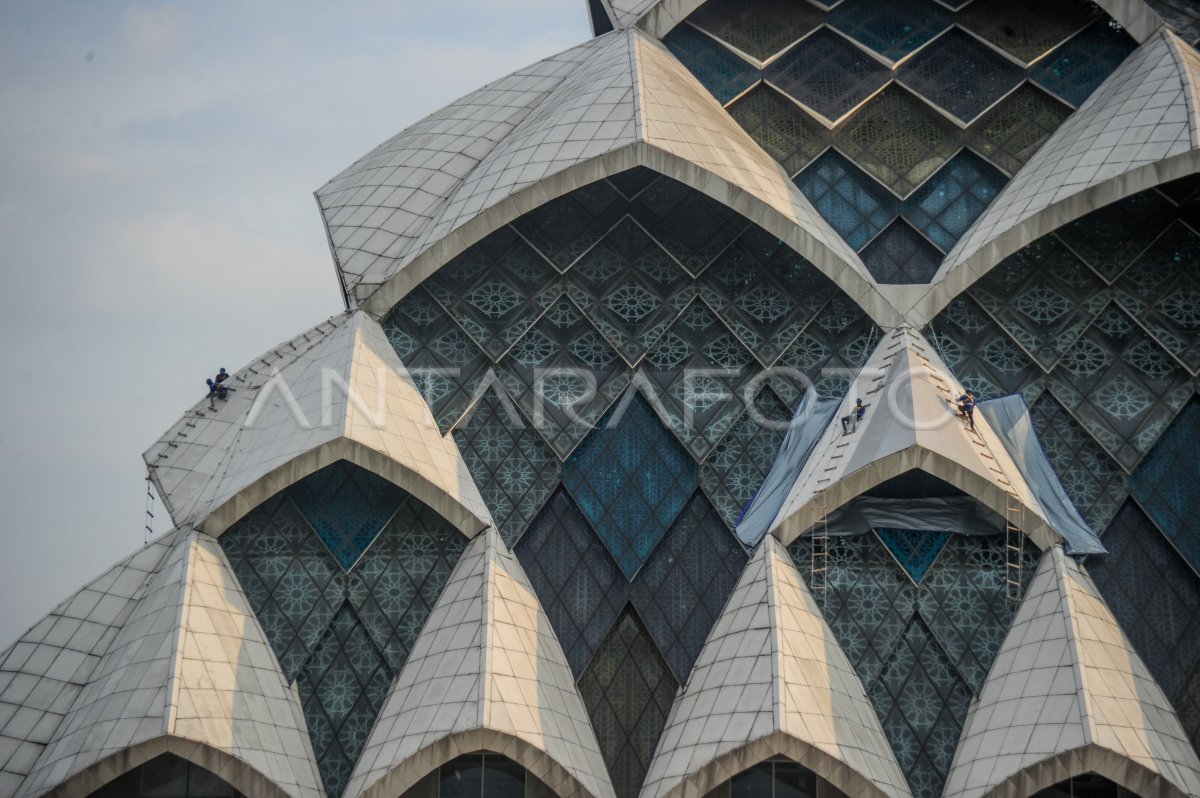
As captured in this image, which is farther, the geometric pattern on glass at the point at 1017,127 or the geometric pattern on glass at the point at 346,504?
the geometric pattern on glass at the point at 1017,127

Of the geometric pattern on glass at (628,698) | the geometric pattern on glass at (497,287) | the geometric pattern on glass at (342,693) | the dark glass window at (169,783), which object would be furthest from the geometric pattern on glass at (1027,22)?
the dark glass window at (169,783)

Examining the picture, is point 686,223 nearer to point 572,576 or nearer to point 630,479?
point 630,479

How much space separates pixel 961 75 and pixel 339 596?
16.7 m

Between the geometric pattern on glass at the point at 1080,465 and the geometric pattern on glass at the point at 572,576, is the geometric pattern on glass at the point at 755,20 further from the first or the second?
the geometric pattern on glass at the point at 572,576

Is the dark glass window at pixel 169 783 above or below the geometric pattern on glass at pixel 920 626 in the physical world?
below

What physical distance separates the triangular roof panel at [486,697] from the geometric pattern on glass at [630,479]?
1850mm

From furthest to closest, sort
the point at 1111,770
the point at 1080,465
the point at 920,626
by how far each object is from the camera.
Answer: the point at 1080,465 → the point at 920,626 → the point at 1111,770

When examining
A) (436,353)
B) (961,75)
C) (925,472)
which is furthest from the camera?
(961,75)

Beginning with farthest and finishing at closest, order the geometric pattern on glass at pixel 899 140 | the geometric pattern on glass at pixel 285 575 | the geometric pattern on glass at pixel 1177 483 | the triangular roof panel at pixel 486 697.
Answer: the geometric pattern on glass at pixel 899 140 < the geometric pattern on glass at pixel 1177 483 < the geometric pattern on glass at pixel 285 575 < the triangular roof panel at pixel 486 697

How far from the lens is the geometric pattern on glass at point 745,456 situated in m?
35.6

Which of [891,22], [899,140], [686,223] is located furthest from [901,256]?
[891,22]

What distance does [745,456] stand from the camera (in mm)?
36031

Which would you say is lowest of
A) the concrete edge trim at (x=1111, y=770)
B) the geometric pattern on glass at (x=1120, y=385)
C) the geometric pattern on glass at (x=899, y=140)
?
the concrete edge trim at (x=1111, y=770)

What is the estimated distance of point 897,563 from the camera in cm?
3400
